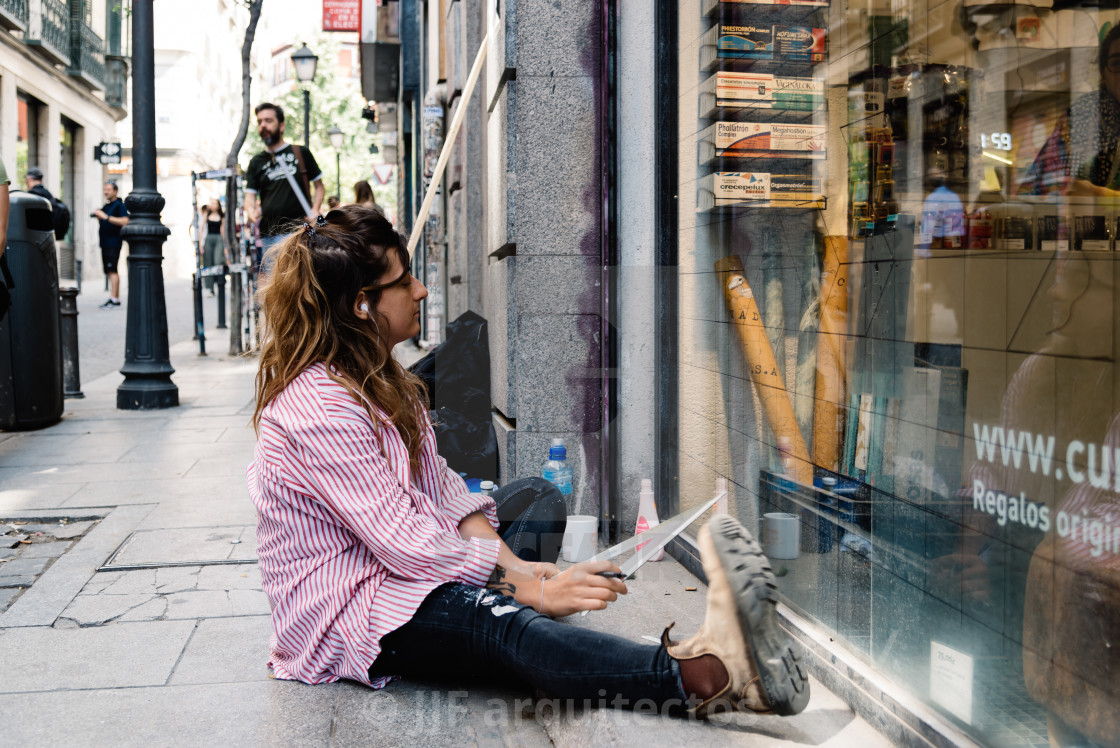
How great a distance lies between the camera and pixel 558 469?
13.1ft

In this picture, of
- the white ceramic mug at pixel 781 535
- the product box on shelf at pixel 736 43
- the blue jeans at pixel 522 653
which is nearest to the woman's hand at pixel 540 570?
the blue jeans at pixel 522 653

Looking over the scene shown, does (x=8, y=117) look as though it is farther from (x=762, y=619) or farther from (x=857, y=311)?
(x=762, y=619)

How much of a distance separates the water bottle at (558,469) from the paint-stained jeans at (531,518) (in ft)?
2.56

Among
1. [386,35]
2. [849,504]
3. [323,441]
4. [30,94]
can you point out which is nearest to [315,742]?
[323,441]

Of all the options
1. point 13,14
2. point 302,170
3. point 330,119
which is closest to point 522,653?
point 302,170

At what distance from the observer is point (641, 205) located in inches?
158

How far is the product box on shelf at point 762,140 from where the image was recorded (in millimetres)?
2771

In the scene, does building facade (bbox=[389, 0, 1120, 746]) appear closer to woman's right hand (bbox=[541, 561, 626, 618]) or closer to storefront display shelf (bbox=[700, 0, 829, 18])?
storefront display shelf (bbox=[700, 0, 829, 18])

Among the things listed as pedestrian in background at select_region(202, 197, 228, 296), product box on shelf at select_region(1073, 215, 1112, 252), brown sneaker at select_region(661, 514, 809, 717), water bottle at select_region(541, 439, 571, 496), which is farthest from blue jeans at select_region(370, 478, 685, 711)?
pedestrian in background at select_region(202, 197, 228, 296)

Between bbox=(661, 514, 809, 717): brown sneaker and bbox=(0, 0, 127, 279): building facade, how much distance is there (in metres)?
24.7

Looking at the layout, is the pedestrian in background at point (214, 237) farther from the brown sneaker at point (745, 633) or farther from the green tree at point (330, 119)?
the green tree at point (330, 119)

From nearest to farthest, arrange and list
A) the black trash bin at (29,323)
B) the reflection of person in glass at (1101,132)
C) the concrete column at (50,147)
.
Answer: the reflection of person in glass at (1101,132), the black trash bin at (29,323), the concrete column at (50,147)

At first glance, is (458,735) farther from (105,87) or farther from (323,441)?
(105,87)

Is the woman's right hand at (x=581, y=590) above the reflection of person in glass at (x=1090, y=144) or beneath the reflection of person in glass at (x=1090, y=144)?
beneath
